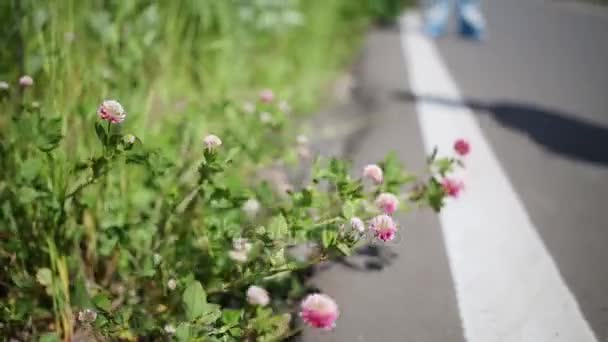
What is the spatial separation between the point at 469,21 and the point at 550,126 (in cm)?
424

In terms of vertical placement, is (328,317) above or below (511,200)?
below

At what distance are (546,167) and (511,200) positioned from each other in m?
0.59

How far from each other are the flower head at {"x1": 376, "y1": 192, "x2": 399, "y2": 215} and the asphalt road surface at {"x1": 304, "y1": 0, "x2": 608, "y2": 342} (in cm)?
31

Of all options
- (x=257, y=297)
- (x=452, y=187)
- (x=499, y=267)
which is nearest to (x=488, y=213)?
(x=499, y=267)

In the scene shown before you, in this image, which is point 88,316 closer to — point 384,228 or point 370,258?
point 384,228

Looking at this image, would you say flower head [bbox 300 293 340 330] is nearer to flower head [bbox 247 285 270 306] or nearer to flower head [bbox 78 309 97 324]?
flower head [bbox 247 285 270 306]

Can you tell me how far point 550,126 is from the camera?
11.2 ft

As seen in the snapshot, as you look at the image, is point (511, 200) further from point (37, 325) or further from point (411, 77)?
point (411, 77)

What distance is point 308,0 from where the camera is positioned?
4.73m

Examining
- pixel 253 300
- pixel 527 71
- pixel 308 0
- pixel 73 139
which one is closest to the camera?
pixel 253 300

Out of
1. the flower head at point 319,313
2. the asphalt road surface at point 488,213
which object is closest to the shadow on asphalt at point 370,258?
the asphalt road surface at point 488,213

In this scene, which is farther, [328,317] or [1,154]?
[1,154]

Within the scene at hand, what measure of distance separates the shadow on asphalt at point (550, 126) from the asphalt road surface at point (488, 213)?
0.6 inches

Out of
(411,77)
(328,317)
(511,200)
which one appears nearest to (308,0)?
(411,77)
